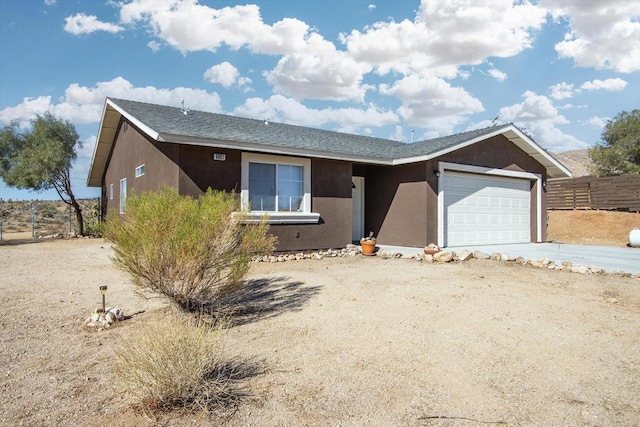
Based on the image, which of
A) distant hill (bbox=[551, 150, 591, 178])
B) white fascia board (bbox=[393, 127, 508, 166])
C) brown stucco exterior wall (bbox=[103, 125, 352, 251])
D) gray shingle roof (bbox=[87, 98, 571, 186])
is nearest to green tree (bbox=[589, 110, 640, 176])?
gray shingle roof (bbox=[87, 98, 571, 186])

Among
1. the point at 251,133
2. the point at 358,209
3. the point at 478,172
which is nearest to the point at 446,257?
the point at 358,209

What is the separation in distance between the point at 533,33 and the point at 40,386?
51.5 ft

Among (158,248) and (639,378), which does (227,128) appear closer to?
(158,248)

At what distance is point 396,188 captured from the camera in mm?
12656

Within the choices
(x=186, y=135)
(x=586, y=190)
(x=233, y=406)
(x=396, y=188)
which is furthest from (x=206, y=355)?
(x=586, y=190)

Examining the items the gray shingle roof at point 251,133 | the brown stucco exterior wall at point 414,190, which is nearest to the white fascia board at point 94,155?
the gray shingle roof at point 251,133

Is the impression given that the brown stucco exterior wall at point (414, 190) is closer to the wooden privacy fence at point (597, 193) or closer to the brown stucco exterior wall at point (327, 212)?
the brown stucco exterior wall at point (327, 212)

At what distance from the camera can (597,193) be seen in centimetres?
2077

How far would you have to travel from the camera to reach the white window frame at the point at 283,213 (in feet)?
32.4

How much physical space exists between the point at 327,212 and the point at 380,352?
7.36 metres

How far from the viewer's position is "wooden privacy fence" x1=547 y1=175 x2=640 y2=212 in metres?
19.5

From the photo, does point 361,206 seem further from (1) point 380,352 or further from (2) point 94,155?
(2) point 94,155

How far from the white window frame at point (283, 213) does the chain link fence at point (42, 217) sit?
466 inches

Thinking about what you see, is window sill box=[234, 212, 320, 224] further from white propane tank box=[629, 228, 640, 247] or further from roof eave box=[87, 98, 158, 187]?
white propane tank box=[629, 228, 640, 247]
